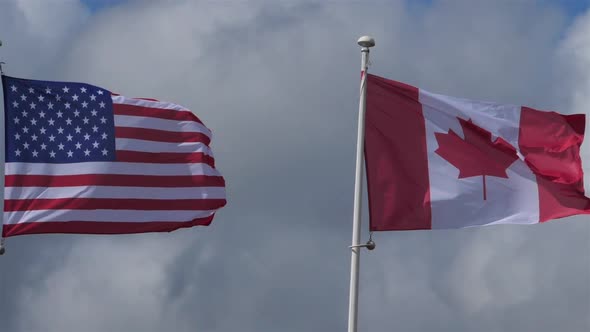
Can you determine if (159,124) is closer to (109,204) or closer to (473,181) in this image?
(109,204)

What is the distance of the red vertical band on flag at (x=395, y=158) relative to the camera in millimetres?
39344

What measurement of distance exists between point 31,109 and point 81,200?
2.85m

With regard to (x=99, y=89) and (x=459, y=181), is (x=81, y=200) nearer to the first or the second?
(x=99, y=89)

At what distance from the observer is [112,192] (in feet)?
134

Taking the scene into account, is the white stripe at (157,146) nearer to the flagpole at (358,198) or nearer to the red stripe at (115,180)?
the red stripe at (115,180)

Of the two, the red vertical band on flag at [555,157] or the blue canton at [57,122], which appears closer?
the blue canton at [57,122]

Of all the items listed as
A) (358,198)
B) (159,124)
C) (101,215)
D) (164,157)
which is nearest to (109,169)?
(101,215)

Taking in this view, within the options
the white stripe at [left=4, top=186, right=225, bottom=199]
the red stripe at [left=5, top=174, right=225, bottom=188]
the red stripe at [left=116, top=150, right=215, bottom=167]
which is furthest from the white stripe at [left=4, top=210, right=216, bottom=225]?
the red stripe at [left=116, top=150, right=215, bottom=167]

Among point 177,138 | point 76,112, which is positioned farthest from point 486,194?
point 76,112

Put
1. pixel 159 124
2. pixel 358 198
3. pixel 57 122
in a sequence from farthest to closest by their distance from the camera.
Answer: pixel 159 124
pixel 57 122
pixel 358 198

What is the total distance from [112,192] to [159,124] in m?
2.54

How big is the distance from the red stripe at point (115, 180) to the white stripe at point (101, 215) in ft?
2.47

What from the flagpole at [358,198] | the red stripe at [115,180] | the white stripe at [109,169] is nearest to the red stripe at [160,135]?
the white stripe at [109,169]

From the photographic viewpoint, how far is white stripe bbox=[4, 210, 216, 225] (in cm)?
3981
